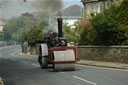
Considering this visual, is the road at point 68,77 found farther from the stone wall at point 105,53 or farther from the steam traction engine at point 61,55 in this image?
the stone wall at point 105,53

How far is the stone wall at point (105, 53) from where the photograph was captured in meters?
24.1

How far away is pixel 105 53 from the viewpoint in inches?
1053

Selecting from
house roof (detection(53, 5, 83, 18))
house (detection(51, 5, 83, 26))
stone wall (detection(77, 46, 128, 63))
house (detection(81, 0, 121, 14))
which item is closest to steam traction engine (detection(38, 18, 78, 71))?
stone wall (detection(77, 46, 128, 63))

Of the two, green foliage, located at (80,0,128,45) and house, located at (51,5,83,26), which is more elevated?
house, located at (51,5,83,26)

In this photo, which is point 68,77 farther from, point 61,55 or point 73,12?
point 73,12

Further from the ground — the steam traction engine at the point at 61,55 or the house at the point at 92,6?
the house at the point at 92,6

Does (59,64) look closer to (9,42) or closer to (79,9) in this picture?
(79,9)

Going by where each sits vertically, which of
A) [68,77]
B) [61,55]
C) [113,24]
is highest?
[113,24]

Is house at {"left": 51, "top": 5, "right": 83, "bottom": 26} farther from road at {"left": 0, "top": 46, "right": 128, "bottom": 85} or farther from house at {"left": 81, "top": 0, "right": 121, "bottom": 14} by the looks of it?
road at {"left": 0, "top": 46, "right": 128, "bottom": 85}

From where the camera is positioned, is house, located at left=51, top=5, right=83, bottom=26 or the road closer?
the road

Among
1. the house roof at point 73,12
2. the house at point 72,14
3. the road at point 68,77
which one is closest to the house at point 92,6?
the house at point 72,14

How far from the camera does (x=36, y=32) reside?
5709 centimetres

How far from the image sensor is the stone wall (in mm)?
24094

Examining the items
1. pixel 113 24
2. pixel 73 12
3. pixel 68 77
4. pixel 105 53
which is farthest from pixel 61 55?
pixel 73 12
